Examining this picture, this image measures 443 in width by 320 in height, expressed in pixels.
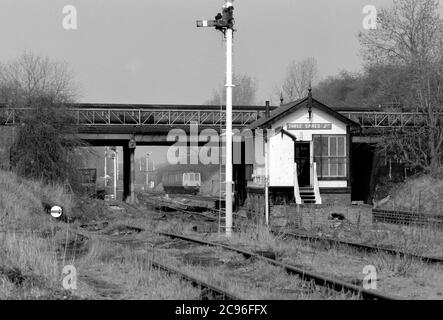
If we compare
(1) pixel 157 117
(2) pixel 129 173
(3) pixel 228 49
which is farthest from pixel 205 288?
(1) pixel 157 117

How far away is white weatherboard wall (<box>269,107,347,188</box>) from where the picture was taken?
26.6 m

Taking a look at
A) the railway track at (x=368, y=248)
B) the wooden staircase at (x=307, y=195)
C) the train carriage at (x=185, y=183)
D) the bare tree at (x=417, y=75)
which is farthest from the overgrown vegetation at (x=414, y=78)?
the train carriage at (x=185, y=183)

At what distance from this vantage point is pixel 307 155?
90.3 feet

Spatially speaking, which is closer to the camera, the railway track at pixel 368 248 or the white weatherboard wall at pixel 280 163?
the railway track at pixel 368 248

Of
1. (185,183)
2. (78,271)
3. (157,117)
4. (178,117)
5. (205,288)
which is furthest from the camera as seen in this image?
(185,183)

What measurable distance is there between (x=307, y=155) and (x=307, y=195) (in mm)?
2046

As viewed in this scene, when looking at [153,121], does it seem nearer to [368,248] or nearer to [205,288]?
[368,248]

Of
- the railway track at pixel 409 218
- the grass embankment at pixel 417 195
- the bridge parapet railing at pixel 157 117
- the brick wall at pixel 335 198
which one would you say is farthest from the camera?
the bridge parapet railing at pixel 157 117

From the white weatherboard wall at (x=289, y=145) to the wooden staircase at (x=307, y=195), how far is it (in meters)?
0.67

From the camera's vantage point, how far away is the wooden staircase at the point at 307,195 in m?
26.2

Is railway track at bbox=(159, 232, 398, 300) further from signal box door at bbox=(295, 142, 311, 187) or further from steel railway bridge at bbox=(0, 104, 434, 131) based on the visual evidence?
steel railway bridge at bbox=(0, 104, 434, 131)

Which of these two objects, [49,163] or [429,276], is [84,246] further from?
[49,163]

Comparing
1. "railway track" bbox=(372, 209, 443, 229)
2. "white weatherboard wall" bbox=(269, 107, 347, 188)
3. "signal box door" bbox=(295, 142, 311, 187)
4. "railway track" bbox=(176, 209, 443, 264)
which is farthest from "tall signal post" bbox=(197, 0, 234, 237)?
"signal box door" bbox=(295, 142, 311, 187)

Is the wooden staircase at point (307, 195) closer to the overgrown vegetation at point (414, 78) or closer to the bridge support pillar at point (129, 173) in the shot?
the overgrown vegetation at point (414, 78)
